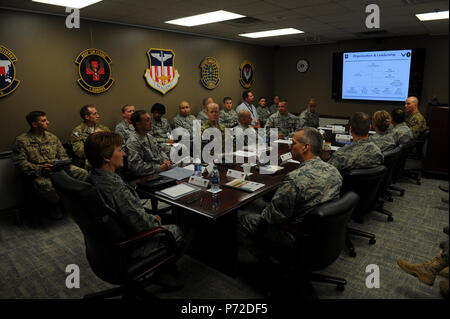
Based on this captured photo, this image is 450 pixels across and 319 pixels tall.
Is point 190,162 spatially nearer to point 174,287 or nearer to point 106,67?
point 174,287

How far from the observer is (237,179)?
277 cm

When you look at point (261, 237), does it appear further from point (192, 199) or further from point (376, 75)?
point (376, 75)

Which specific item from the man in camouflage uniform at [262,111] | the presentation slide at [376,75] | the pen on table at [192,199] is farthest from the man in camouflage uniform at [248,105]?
the pen on table at [192,199]

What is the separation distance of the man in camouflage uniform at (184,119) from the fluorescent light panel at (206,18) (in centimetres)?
144

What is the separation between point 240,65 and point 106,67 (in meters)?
3.68

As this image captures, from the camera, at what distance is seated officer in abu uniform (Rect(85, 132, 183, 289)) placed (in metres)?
1.85

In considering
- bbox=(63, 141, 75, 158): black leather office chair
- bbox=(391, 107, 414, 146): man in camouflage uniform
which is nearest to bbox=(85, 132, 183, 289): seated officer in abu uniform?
bbox=(63, 141, 75, 158): black leather office chair

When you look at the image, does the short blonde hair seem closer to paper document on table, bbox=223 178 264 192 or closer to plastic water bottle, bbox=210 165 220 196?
plastic water bottle, bbox=210 165 220 196

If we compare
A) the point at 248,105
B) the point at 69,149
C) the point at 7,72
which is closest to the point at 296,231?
the point at 69,149

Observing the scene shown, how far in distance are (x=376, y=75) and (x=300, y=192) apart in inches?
265

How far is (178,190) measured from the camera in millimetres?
2477

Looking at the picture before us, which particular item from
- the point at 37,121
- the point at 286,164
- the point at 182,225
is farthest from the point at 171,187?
the point at 37,121

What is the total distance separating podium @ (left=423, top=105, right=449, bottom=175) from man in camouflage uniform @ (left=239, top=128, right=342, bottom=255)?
412cm

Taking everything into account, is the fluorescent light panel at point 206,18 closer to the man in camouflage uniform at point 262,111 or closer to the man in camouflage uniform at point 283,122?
the man in camouflage uniform at point 283,122
